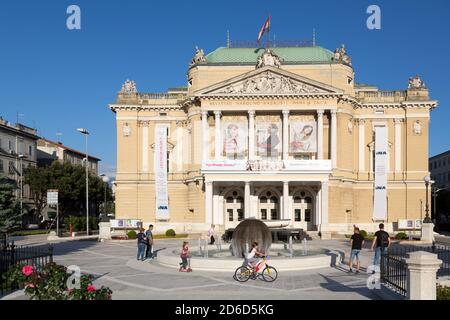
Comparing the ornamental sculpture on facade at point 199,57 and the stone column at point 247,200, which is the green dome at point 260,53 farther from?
the stone column at point 247,200

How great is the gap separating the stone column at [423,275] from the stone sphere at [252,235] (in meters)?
11.5

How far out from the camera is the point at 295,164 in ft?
177

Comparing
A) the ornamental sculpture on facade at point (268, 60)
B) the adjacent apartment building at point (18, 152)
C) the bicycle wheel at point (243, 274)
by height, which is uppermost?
the ornamental sculpture on facade at point (268, 60)

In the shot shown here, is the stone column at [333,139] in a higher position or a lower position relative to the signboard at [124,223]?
higher

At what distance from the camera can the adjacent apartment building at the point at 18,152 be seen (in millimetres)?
79750

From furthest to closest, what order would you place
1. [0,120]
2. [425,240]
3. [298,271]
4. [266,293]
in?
[0,120], [425,240], [298,271], [266,293]

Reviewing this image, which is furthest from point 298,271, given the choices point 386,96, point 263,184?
point 386,96

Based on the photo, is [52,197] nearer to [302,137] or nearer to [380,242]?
[302,137]

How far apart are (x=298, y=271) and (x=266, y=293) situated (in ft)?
21.2

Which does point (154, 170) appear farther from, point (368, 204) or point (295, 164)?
point (368, 204)

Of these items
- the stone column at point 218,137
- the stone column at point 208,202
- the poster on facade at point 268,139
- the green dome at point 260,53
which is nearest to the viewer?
the stone column at point 208,202

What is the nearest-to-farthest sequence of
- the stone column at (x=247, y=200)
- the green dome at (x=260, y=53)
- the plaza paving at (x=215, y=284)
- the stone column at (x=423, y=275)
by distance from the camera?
the stone column at (x=423, y=275) < the plaza paving at (x=215, y=284) < the stone column at (x=247, y=200) < the green dome at (x=260, y=53)

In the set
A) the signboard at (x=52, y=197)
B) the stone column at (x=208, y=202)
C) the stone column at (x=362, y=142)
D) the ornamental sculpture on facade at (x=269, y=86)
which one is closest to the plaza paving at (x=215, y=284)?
the stone column at (x=208, y=202)

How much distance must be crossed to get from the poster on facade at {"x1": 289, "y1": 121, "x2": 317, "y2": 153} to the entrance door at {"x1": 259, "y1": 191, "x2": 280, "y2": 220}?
5.87m
